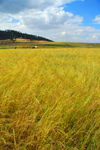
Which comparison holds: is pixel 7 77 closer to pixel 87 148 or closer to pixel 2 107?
pixel 2 107

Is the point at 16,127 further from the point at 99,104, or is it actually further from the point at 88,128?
the point at 99,104

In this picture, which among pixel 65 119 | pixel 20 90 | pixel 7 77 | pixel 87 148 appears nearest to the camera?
pixel 87 148

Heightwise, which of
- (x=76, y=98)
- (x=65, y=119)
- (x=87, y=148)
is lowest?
(x=87, y=148)

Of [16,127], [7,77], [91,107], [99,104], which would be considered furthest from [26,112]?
[7,77]

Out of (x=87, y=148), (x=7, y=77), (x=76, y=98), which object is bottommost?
(x=87, y=148)

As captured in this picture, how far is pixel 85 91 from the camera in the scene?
1.76 m

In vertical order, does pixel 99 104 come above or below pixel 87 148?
above

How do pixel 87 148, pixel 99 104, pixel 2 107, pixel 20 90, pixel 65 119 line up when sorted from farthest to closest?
1. pixel 20 90
2. pixel 99 104
3. pixel 2 107
4. pixel 65 119
5. pixel 87 148

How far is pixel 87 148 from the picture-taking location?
929 millimetres

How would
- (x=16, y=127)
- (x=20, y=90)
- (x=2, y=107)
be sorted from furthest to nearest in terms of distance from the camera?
(x=20, y=90) → (x=2, y=107) → (x=16, y=127)

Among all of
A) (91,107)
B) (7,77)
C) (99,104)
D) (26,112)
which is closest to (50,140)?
(26,112)

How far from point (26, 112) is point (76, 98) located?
0.77m

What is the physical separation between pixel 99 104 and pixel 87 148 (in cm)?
71

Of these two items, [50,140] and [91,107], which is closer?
[50,140]
